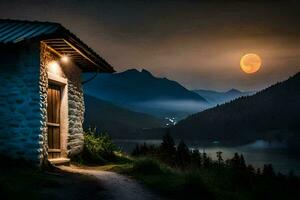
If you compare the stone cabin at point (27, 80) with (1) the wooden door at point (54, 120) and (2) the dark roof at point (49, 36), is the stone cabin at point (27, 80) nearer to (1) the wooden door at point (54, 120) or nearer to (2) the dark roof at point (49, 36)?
(2) the dark roof at point (49, 36)

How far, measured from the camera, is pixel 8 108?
12.8 m

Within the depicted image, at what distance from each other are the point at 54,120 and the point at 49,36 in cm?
383

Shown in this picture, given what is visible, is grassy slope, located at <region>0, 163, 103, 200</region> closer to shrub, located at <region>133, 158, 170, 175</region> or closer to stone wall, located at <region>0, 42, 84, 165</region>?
stone wall, located at <region>0, 42, 84, 165</region>

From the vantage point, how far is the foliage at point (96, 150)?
57.0 ft

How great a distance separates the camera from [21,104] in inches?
500

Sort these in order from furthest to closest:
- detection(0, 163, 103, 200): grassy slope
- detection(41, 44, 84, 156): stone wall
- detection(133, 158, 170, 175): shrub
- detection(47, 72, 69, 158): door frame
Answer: detection(41, 44, 84, 156): stone wall < detection(47, 72, 69, 158): door frame < detection(133, 158, 170, 175): shrub < detection(0, 163, 103, 200): grassy slope

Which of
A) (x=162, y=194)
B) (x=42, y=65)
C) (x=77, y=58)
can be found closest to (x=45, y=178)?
(x=162, y=194)

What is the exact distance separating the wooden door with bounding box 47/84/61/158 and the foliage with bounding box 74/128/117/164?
1734 millimetres

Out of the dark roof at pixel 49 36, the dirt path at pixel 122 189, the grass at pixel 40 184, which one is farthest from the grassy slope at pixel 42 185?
the dark roof at pixel 49 36

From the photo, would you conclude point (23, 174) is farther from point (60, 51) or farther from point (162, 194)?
point (60, 51)

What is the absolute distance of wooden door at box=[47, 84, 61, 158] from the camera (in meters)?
14.6

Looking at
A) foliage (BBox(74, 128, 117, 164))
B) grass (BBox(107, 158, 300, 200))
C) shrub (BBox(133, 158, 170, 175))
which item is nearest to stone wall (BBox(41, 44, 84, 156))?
foliage (BBox(74, 128, 117, 164))

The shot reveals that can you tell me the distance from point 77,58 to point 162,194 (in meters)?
7.43

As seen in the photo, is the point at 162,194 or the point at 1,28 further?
the point at 1,28
